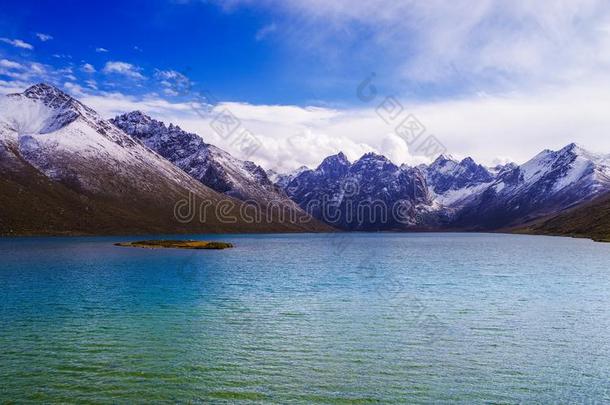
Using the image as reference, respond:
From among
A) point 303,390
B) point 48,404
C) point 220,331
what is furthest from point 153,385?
point 220,331

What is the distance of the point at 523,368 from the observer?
32.6 metres

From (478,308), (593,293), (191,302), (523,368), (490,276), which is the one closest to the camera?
(523,368)

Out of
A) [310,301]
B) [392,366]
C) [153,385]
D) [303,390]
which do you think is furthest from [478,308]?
[153,385]

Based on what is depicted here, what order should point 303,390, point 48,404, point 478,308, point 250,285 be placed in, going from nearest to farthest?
1. point 48,404
2. point 303,390
3. point 478,308
4. point 250,285

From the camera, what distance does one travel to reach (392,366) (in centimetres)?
3288

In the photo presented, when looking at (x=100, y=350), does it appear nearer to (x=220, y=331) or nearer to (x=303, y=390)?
(x=220, y=331)

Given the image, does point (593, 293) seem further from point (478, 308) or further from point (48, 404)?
point (48, 404)

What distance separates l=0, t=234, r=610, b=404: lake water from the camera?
93.1 feet

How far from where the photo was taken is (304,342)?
3909cm

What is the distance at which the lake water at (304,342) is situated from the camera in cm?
2838

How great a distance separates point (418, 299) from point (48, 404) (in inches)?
1737

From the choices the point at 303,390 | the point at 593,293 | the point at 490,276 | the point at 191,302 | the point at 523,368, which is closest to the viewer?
the point at 303,390

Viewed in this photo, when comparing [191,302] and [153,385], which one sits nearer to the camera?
[153,385]

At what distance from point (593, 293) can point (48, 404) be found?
6456 cm
